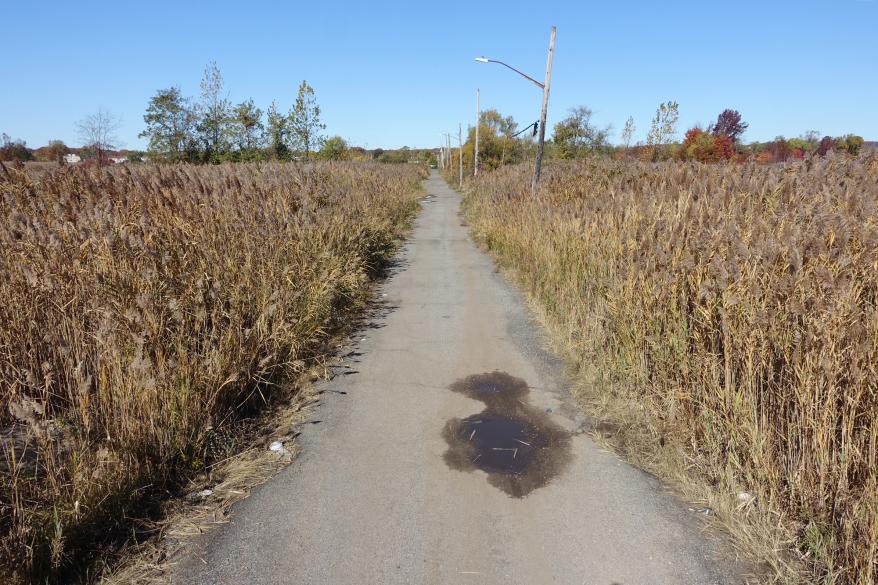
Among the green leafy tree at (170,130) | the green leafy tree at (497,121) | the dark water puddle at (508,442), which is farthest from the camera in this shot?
the green leafy tree at (497,121)

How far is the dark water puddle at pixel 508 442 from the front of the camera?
3303mm

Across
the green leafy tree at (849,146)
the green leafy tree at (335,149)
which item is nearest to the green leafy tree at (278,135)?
the green leafy tree at (335,149)

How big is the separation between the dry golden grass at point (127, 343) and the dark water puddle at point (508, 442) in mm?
1712

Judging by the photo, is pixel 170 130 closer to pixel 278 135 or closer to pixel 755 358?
pixel 278 135

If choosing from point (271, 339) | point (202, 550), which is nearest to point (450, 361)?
point (271, 339)

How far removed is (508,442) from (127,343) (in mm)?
2918

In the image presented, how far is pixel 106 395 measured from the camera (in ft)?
9.66

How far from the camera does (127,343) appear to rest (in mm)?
3414

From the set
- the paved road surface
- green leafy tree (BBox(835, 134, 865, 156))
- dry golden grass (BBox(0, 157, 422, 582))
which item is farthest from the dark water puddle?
green leafy tree (BBox(835, 134, 865, 156))

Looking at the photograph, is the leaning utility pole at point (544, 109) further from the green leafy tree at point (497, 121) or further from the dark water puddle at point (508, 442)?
the green leafy tree at point (497, 121)

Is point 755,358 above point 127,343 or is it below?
above

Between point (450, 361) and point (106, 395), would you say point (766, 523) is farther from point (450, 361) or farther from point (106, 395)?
point (106, 395)

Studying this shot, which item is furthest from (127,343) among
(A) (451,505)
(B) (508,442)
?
(B) (508,442)

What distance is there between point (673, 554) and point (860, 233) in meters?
2.78
